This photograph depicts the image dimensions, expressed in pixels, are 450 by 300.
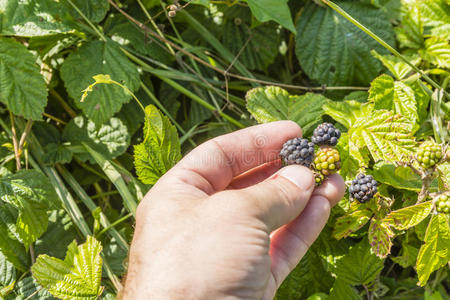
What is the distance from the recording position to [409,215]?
3.81 feet

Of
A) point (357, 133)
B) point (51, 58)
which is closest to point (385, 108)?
point (357, 133)

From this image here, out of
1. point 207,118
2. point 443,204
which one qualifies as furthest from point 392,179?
point 207,118

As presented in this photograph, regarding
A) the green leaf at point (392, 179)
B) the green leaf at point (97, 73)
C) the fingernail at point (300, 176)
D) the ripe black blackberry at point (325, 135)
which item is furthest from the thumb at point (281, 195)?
the green leaf at point (97, 73)

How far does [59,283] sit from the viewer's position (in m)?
1.33

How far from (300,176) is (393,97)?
57cm

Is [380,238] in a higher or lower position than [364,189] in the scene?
lower

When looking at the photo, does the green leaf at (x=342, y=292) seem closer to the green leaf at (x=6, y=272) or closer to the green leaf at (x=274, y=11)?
the green leaf at (x=274, y=11)

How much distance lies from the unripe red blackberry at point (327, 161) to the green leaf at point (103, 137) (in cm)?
87

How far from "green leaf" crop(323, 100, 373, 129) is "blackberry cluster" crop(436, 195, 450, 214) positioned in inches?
15.8

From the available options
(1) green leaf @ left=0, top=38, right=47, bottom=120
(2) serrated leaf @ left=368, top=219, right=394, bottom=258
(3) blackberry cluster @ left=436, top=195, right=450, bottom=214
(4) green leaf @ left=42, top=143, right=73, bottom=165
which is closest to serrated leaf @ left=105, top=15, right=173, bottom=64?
(1) green leaf @ left=0, top=38, right=47, bottom=120

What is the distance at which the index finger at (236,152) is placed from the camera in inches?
49.8

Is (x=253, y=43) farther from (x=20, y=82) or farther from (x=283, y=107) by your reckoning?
(x=20, y=82)

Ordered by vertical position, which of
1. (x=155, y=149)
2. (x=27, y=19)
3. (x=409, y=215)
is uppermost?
(x=27, y=19)

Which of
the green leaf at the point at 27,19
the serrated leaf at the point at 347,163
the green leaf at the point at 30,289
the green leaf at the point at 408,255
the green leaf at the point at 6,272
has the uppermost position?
the green leaf at the point at 27,19
